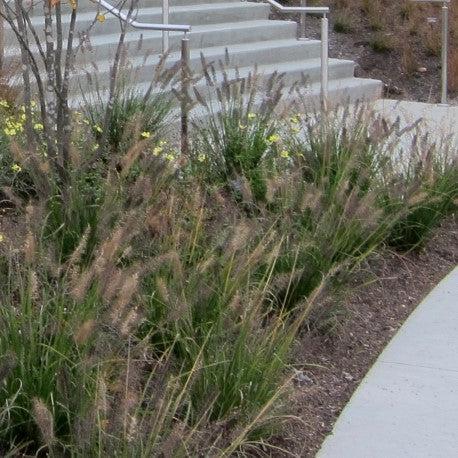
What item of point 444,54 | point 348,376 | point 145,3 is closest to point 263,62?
point 145,3

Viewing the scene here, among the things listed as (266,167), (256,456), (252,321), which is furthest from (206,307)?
(266,167)

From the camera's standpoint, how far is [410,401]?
482 centimetres

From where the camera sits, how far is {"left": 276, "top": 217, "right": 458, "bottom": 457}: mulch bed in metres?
4.52

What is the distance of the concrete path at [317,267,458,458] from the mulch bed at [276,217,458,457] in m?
0.07

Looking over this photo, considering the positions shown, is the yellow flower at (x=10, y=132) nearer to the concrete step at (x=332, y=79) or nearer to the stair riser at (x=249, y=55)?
the stair riser at (x=249, y=55)

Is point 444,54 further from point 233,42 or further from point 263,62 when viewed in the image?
point 233,42

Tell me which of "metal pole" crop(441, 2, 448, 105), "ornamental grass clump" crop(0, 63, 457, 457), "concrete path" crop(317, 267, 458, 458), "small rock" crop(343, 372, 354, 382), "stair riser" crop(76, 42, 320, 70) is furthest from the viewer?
"metal pole" crop(441, 2, 448, 105)

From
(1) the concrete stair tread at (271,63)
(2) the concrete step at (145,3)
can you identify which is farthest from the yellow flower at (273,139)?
(2) the concrete step at (145,3)

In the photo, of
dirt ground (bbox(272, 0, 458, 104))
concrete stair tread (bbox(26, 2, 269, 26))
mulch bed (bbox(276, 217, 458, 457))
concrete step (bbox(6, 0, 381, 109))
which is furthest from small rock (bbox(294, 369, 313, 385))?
dirt ground (bbox(272, 0, 458, 104))

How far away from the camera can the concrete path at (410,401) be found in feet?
14.3

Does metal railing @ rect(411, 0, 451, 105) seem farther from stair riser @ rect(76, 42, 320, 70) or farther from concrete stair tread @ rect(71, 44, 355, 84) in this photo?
stair riser @ rect(76, 42, 320, 70)

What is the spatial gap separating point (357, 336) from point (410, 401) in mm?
753

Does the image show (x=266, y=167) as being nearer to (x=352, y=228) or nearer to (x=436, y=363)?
(x=352, y=228)

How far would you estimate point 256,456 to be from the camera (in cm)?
420
